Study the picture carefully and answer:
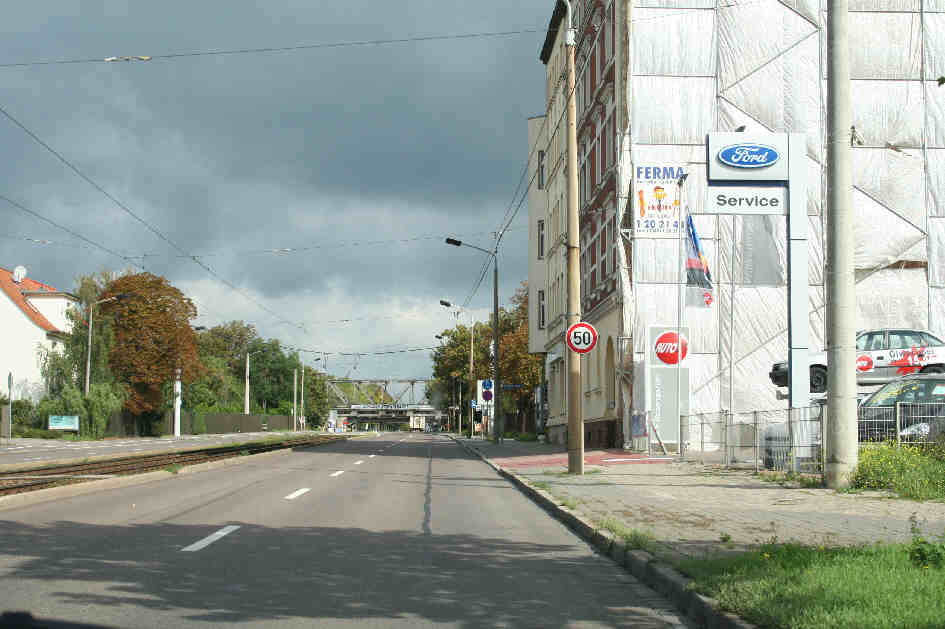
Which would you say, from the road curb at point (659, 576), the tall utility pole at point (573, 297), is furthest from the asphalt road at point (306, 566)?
the tall utility pole at point (573, 297)

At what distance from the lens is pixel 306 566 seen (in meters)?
7.82

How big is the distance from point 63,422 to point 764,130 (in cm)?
4235

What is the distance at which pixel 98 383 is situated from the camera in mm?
59562

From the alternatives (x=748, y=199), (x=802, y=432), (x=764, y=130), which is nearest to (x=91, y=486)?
(x=802, y=432)

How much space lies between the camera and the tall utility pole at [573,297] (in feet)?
62.1

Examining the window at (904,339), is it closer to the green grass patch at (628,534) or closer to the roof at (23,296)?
the green grass patch at (628,534)

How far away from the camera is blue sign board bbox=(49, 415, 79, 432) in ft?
Result: 181

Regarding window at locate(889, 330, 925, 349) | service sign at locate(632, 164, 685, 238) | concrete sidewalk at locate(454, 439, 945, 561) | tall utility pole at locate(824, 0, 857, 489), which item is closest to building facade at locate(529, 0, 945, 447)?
service sign at locate(632, 164, 685, 238)

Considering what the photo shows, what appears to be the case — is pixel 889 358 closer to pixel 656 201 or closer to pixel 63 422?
pixel 656 201

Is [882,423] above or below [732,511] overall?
above

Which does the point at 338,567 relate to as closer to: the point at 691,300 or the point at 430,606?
the point at 430,606

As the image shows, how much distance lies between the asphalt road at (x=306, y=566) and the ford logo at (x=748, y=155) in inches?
335

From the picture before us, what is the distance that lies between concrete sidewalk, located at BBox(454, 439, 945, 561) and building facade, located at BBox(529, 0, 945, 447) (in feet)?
40.8

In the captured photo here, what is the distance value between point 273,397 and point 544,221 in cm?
9019
